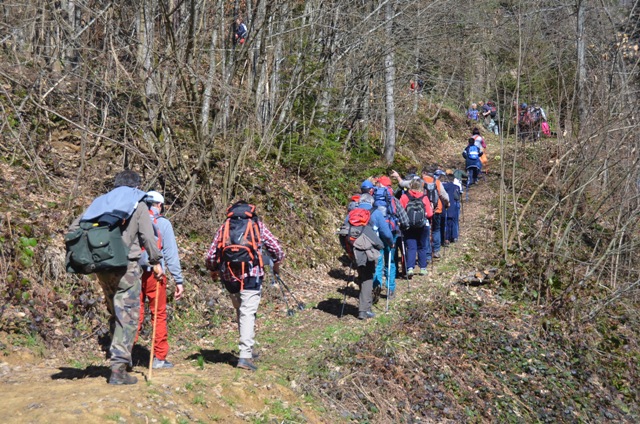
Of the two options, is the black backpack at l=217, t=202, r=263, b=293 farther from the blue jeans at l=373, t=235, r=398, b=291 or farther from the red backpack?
the blue jeans at l=373, t=235, r=398, b=291

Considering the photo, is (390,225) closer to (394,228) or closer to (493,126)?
(394,228)

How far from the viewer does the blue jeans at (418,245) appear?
13.3 meters

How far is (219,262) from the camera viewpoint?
7.89 m

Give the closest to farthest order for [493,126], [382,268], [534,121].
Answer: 1. [382,268]
2. [534,121]
3. [493,126]

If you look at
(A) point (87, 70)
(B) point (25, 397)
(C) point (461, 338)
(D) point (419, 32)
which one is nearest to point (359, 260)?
(C) point (461, 338)

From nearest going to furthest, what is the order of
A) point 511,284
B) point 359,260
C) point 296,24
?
point 359,260 → point 511,284 → point 296,24

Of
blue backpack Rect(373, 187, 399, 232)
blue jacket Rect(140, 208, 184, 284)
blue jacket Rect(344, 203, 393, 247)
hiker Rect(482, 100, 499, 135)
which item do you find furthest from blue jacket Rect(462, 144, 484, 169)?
blue jacket Rect(140, 208, 184, 284)

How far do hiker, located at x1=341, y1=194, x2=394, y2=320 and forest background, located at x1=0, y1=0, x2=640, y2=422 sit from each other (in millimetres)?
2619

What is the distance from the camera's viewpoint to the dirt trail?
6.23m

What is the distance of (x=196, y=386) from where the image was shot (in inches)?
286

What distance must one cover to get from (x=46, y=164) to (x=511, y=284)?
9.46m

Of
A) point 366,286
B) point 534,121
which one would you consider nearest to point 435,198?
point 366,286

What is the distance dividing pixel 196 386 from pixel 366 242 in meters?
3.85

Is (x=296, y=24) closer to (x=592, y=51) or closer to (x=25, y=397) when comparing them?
(x=592, y=51)
